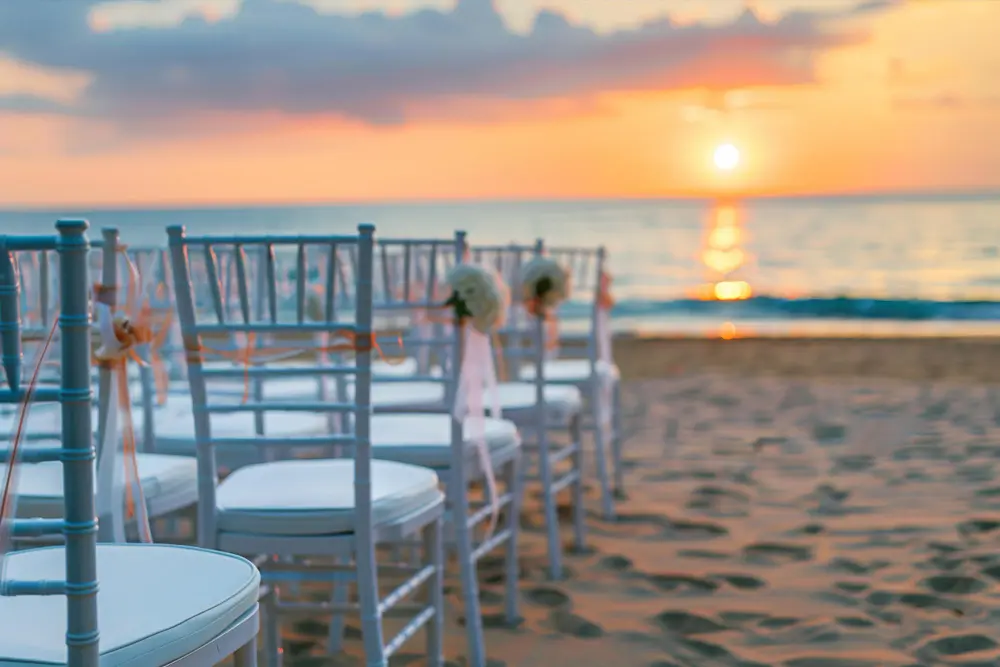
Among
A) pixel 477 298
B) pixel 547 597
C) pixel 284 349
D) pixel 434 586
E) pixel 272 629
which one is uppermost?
pixel 477 298

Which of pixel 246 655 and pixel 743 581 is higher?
pixel 246 655

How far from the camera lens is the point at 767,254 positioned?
1046 inches

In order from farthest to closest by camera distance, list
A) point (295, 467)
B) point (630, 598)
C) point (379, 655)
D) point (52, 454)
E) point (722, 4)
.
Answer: point (722, 4), point (630, 598), point (295, 467), point (379, 655), point (52, 454)

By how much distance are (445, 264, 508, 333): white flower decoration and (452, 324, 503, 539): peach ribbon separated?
0.04m

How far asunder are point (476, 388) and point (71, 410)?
161 centimetres

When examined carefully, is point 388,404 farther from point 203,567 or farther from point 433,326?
point 203,567

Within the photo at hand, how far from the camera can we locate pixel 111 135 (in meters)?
25.1

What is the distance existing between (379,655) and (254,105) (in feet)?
95.5

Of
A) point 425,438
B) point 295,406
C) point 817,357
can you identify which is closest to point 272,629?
point 425,438

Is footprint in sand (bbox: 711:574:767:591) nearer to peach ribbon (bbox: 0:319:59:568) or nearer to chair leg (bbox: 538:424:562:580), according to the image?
chair leg (bbox: 538:424:562:580)

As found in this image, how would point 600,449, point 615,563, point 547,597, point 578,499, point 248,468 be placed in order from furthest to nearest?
point 600,449, point 578,499, point 615,563, point 547,597, point 248,468

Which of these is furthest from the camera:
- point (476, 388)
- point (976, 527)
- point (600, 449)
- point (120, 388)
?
point (600, 449)

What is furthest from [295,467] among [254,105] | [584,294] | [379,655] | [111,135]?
[254,105]

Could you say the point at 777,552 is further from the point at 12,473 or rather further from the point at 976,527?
the point at 12,473
